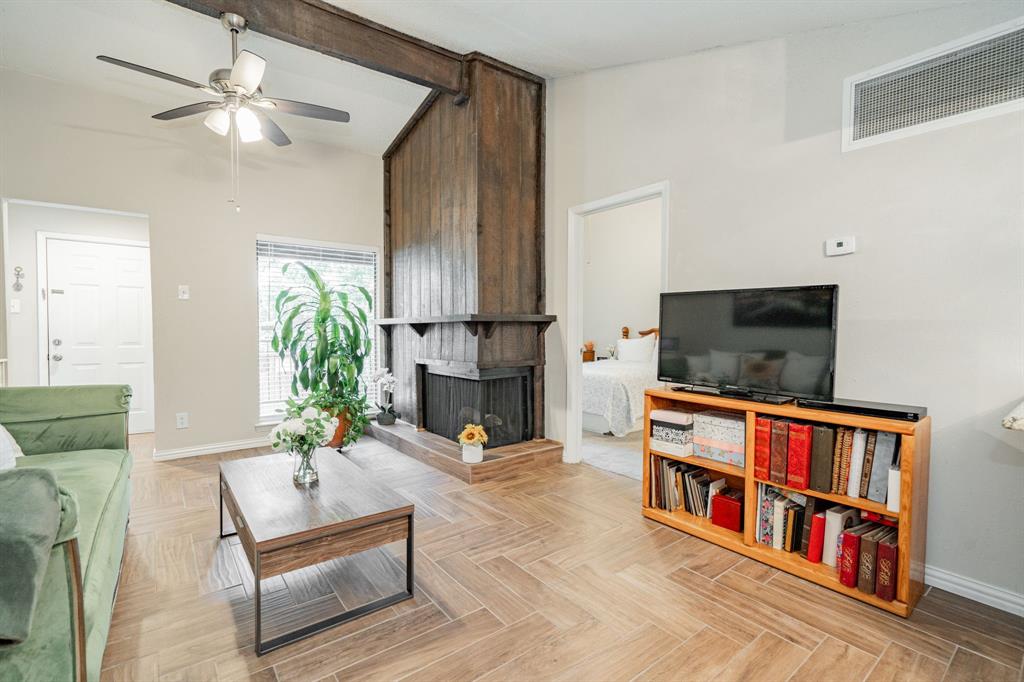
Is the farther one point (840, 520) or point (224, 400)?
point (224, 400)

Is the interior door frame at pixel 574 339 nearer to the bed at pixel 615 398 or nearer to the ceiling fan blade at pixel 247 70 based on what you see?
the bed at pixel 615 398

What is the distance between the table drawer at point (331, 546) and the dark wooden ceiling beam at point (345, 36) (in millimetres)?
2694

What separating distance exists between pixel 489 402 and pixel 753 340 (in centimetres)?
200

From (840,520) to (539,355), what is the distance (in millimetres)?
2286

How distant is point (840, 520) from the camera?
205cm

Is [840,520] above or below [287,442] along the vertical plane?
below

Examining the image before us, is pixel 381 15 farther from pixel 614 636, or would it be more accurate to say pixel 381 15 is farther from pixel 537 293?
pixel 614 636

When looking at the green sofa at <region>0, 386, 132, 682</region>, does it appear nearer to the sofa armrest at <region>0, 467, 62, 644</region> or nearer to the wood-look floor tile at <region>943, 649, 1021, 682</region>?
the sofa armrest at <region>0, 467, 62, 644</region>

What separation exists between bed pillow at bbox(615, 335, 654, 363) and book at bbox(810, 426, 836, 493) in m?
3.74

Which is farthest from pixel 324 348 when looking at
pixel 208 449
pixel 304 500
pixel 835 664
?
pixel 835 664

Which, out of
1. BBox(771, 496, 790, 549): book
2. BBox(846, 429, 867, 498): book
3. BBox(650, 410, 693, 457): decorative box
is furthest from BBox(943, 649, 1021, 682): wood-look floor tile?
BBox(650, 410, 693, 457): decorative box

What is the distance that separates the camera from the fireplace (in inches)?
145

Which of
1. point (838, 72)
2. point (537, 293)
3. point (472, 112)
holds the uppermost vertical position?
point (472, 112)

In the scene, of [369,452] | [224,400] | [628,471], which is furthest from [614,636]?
[224,400]
